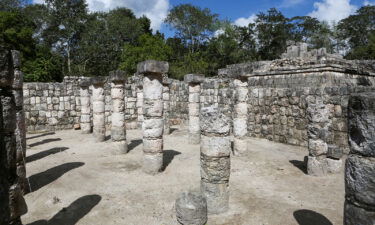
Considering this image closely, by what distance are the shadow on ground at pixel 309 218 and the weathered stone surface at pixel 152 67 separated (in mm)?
4519

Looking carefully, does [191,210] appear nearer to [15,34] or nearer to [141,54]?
[15,34]

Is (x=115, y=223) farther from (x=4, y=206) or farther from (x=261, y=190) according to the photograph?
(x=261, y=190)

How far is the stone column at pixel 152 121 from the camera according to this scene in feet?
22.8

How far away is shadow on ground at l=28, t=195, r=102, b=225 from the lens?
4438 millimetres

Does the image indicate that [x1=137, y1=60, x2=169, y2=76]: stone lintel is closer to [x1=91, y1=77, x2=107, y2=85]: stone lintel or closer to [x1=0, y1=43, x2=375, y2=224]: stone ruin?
[x1=0, y1=43, x2=375, y2=224]: stone ruin

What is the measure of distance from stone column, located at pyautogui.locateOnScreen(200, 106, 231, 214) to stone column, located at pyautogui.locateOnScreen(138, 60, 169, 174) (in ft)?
7.60

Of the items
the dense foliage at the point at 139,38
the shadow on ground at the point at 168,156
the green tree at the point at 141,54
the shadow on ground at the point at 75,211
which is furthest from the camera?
the green tree at the point at 141,54

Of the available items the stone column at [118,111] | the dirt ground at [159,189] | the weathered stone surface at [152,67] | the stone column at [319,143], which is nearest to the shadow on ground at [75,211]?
the dirt ground at [159,189]

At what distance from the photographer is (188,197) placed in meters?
4.42

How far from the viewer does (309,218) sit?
461 cm

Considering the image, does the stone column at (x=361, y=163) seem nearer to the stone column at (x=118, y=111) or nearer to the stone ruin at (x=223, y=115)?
the stone ruin at (x=223, y=115)

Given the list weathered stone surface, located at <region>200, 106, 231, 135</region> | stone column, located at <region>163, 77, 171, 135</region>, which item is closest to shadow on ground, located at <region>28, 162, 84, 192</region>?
weathered stone surface, located at <region>200, 106, 231, 135</region>

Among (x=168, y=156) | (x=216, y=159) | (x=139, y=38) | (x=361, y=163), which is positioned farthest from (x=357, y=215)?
(x=139, y=38)

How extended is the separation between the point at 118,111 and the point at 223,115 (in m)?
5.49
